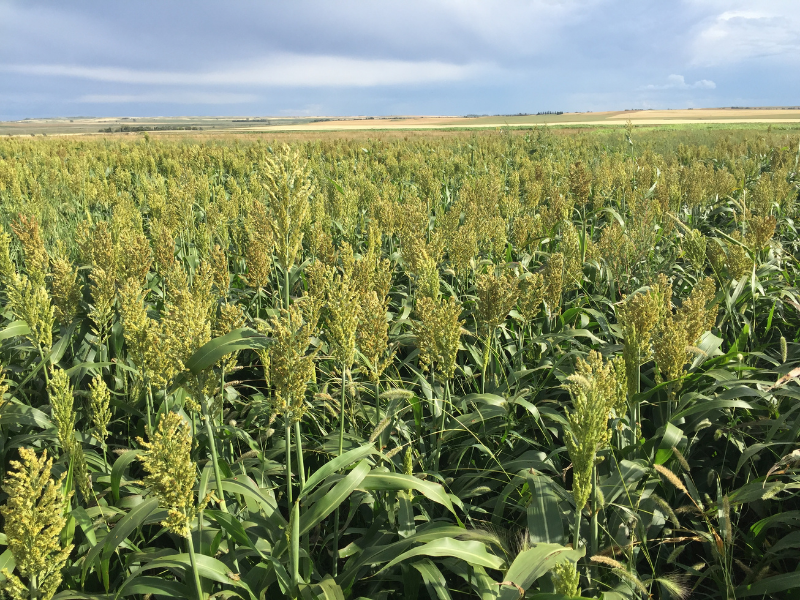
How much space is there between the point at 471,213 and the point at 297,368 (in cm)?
389

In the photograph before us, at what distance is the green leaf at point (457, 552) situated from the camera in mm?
1710

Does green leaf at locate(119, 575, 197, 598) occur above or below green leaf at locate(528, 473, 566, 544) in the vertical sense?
below

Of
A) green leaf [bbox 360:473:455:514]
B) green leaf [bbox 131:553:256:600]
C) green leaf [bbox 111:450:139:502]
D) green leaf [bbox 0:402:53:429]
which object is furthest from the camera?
green leaf [bbox 0:402:53:429]

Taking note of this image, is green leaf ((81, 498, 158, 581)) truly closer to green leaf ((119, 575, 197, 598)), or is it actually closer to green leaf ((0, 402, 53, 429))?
green leaf ((119, 575, 197, 598))

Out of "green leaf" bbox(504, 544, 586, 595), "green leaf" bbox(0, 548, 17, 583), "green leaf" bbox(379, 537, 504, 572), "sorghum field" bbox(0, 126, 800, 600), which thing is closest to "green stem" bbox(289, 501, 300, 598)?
"sorghum field" bbox(0, 126, 800, 600)

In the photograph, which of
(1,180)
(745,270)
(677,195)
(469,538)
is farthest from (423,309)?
(1,180)

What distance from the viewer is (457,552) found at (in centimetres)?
173

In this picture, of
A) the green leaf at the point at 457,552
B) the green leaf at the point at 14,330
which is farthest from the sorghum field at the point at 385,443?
the green leaf at the point at 14,330

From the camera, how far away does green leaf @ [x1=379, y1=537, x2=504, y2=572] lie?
1710 millimetres

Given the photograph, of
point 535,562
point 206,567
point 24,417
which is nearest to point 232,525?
point 206,567

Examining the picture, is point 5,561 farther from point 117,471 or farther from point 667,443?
point 667,443

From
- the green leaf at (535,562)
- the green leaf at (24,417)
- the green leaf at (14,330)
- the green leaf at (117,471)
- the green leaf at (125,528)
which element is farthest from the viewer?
the green leaf at (14,330)

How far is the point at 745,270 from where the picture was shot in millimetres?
3623

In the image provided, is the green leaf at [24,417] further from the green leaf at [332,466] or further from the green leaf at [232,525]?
the green leaf at [332,466]
